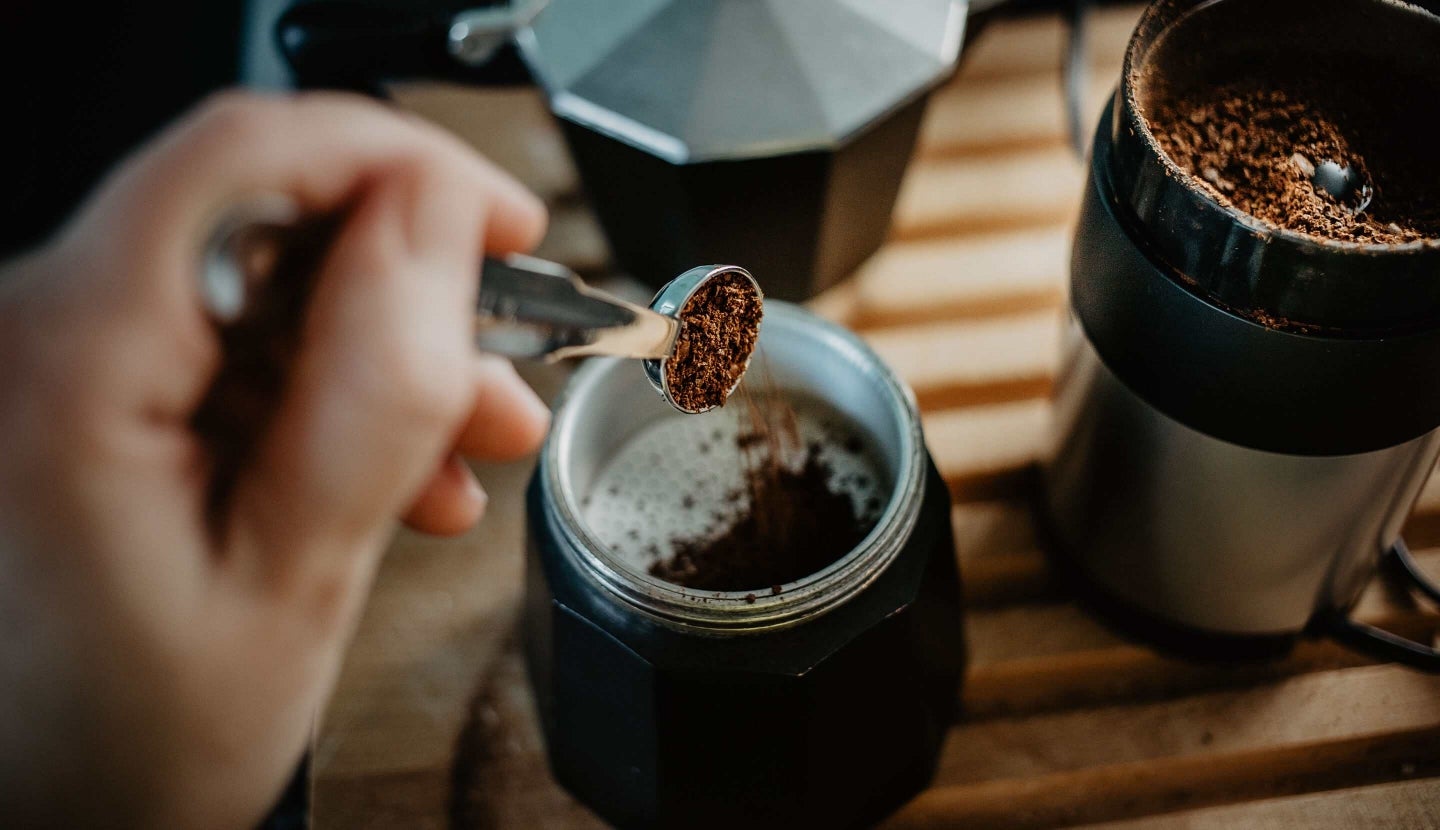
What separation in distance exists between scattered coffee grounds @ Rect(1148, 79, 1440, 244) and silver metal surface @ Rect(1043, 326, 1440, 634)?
9 cm

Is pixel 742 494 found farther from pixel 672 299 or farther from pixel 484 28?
pixel 484 28

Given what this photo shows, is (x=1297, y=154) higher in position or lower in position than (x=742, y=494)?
higher

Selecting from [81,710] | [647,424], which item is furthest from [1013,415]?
[81,710]

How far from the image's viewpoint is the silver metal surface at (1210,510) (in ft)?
1.60

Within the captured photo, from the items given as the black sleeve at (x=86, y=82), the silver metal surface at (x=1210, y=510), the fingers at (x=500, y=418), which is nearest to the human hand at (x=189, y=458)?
the fingers at (x=500, y=418)

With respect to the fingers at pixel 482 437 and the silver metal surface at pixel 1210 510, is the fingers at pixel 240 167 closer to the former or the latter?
the fingers at pixel 482 437

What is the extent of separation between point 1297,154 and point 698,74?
12.4 inches

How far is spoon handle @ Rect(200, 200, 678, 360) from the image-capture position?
0.28 meters

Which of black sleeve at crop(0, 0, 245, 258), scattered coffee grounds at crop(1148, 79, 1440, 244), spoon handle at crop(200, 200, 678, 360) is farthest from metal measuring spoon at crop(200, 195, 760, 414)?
black sleeve at crop(0, 0, 245, 258)

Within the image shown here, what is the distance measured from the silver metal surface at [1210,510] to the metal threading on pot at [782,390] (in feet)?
0.36

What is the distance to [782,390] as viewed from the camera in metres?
0.60

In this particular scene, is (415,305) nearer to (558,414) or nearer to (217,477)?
(217,477)

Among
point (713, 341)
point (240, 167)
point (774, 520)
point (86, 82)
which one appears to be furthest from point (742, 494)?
point (86, 82)

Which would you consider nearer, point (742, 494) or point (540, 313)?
point (540, 313)
